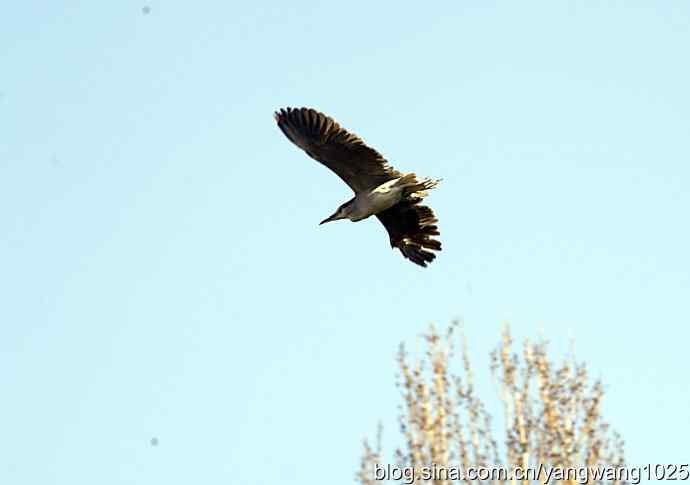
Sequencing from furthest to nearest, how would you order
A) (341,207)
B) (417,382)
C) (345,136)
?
(341,207) → (345,136) → (417,382)

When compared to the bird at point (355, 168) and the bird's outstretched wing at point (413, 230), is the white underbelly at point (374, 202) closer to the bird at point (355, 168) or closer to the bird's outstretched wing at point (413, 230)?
the bird at point (355, 168)

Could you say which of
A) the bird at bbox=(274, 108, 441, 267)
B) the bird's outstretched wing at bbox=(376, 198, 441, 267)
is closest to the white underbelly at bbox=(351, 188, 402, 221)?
the bird at bbox=(274, 108, 441, 267)

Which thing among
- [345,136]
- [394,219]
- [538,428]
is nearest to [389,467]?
[538,428]

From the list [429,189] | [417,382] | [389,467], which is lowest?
[389,467]

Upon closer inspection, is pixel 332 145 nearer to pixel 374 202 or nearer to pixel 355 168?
pixel 355 168

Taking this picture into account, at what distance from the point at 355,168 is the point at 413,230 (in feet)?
7.35

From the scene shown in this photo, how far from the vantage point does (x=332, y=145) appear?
652 inches

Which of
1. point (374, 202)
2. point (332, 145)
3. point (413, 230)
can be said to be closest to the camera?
point (332, 145)

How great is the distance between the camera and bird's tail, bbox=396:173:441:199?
1684 centimetres

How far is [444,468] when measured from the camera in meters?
12.8

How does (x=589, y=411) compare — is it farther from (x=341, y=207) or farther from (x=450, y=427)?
(x=341, y=207)

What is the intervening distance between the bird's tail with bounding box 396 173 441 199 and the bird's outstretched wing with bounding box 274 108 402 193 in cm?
12

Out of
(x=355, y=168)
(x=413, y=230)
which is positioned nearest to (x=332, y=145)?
(x=355, y=168)

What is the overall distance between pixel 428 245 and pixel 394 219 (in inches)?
27.8
